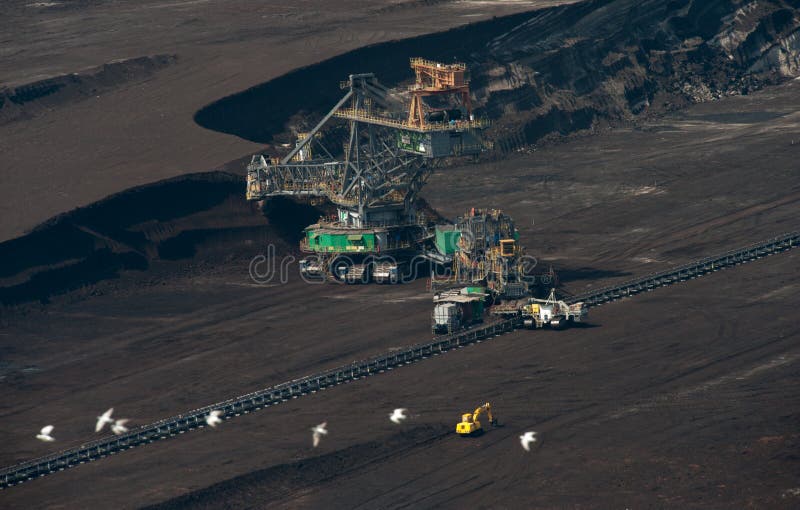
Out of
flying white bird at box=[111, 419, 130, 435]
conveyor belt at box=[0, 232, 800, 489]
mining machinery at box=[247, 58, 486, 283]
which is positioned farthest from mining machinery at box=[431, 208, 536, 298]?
flying white bird at box=[111, 419, 130, 435]

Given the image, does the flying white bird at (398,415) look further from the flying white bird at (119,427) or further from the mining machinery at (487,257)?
the mining machinery at (487,257)

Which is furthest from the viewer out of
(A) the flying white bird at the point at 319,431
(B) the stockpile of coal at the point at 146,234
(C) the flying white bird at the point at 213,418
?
(B) the stockpile of coal at the point at 146,234

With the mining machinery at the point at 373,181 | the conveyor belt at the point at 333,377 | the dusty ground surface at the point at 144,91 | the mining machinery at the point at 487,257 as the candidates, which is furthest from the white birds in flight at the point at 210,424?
the dusty ground surface at the point at 144,91

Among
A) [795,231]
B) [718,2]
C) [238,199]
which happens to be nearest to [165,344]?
[238,199]

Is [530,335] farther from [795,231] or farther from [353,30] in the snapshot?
[353,30]

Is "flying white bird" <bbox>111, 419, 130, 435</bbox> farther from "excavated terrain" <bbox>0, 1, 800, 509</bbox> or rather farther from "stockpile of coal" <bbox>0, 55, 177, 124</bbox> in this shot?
"stockpile of coal" <bbox>0, 55, 177, 124</bbox>
